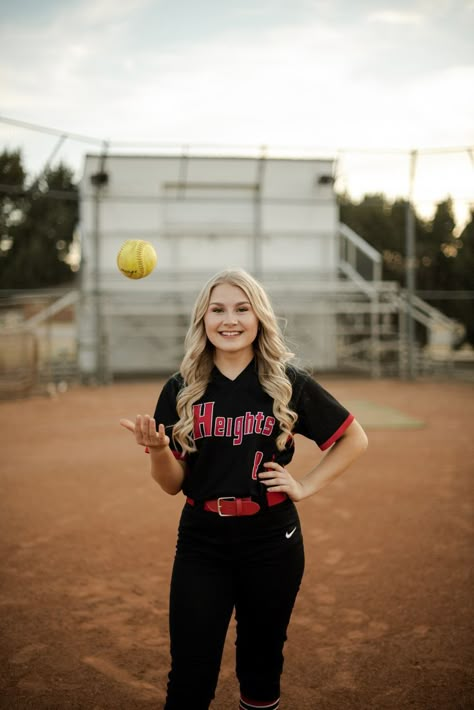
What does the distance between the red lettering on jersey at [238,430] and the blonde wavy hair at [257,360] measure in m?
0.13

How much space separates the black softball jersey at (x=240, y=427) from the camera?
7.33ft

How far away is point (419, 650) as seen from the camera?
3424mm

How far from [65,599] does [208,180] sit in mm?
18645

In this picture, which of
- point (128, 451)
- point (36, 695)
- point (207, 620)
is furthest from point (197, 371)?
point (128, 451)

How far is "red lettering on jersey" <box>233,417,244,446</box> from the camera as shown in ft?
7.38

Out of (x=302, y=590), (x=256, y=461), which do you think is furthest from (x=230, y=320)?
(x=302, y=590)

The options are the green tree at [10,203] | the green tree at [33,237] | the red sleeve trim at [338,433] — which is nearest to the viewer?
the red sleeve trim at [338,433]

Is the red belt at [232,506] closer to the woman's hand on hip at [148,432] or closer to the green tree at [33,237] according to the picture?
the woman's hand on hip at [148,432]

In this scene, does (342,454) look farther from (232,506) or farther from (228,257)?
(228,257)

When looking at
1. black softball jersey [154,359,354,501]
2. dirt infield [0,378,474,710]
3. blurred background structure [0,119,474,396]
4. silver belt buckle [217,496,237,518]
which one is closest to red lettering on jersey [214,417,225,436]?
black softball jersey [154,359,354,501]

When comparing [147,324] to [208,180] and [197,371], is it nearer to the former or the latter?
[208,180]

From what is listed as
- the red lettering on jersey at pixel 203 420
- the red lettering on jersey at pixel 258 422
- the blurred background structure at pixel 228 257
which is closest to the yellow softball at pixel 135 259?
the red lettering on jersey at pixel 203 420

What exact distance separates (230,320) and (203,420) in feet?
1.27

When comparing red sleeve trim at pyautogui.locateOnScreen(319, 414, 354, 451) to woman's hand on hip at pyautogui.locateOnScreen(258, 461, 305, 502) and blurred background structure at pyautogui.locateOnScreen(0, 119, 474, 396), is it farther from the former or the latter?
blurred background structure at pyautogui.locateOnScreen(0, 119, 474, 396)
